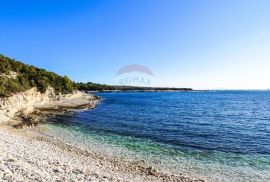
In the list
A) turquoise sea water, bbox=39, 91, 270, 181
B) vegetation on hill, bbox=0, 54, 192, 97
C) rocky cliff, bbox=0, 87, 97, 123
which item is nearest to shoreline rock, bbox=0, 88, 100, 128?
rocky cliff, bbox=0, 87, 97, 123

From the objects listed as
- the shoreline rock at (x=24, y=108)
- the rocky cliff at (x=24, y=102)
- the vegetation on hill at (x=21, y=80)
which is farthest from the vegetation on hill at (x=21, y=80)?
the shoreline rock at (x=24, y=108)

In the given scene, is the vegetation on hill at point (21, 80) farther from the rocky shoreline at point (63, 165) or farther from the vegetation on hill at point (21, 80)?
the rocky shoreline at point (63, 165)

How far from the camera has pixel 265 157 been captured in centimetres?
2552

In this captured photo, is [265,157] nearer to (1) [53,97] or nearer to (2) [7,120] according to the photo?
(2) [7,120]

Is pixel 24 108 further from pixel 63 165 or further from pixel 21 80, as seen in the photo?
pixel 63 165

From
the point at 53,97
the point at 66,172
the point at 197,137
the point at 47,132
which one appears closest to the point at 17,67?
the point at 53,97

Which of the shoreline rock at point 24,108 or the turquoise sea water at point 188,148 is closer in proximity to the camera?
the turquoise sea water at point 188,148

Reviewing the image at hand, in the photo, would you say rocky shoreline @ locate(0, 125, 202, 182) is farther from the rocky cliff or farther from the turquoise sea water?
the rocky cliff

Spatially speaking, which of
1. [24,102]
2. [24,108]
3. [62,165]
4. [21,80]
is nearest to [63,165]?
[62,165]

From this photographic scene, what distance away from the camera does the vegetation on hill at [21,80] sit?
5269cm

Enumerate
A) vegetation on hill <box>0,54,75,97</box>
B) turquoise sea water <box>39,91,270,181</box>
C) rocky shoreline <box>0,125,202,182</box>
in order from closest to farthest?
rocky shoreline <box>0,125,202,182</box>, turquoise sea water <box>39,91,270,181</box>, vegetation on hill <box>0,54,75,97</box>

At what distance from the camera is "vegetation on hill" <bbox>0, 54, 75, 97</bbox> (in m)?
52.7

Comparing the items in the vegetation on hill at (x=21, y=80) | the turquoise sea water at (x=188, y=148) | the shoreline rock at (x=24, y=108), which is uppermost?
the vegetation on hill at (x=21, y=80)

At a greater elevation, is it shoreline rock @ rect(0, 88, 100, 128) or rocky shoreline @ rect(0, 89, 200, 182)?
shoreline rock @ rect(0, 88, 100, 128)
